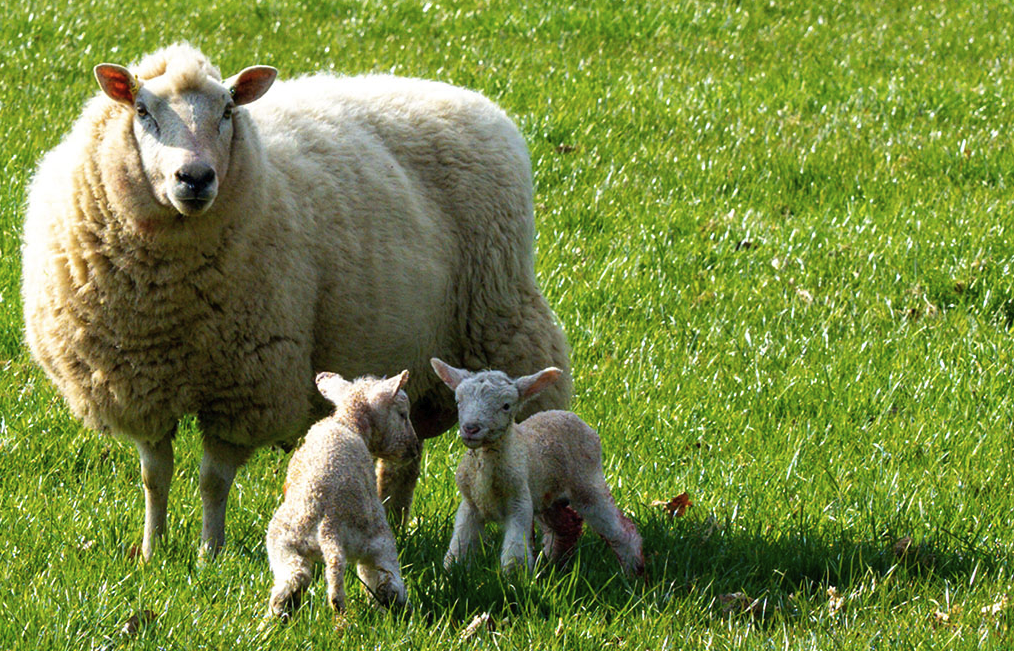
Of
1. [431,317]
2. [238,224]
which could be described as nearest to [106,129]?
[238,224]

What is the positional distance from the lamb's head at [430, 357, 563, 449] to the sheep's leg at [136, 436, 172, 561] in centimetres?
108

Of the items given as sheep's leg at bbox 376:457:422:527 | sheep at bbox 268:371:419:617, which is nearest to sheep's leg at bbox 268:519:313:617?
sheep at bbox 268:371:419:617

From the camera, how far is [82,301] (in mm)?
4137

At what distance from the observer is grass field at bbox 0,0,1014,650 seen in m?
3.69

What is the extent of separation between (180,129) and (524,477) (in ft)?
4.59

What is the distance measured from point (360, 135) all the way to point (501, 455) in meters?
1.68

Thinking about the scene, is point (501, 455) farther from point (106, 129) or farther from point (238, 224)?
point (106, 129)

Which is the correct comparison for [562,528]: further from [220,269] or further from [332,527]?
[220,269]

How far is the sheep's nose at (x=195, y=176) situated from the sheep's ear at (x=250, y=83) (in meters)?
0.47

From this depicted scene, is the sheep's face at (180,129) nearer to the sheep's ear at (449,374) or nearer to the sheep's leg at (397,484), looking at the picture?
the sheep's ear at (449,374)

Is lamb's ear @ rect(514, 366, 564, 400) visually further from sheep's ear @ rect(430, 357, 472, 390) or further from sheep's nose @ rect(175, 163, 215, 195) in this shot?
sheep's nose @ rect(175, 163, 215, 195)

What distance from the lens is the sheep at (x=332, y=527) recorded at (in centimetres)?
336

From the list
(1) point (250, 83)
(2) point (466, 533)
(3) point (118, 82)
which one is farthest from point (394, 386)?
(3) point (118, 82)

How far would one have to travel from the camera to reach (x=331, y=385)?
3.87 metres
